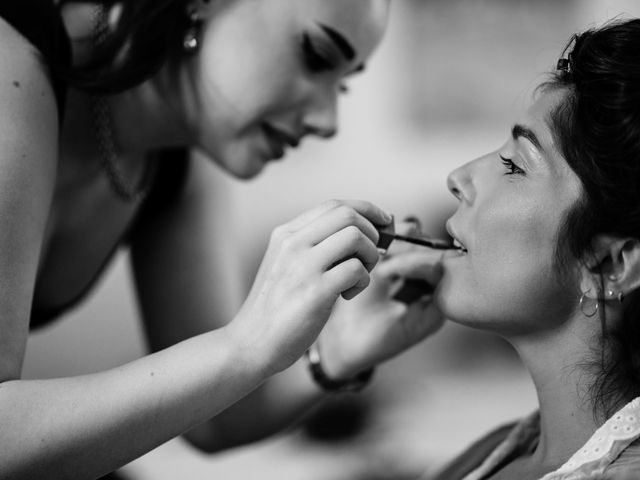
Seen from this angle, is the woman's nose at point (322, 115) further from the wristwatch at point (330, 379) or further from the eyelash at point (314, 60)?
the wristwatch at point (330, 379)

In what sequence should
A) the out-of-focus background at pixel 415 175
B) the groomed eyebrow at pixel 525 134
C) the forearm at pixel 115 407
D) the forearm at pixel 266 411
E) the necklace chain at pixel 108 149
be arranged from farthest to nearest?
the out-of-focus background at pixel 415 175, the forearm at pixel 266 411, the necklace chain at pixel 108 149, the groomed eyebrow at pixel 525 134, the forearm at pixel 115 407

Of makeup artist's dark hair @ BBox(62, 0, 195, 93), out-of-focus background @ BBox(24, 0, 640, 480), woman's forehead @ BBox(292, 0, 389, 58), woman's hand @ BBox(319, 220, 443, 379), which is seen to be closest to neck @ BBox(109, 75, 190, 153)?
makeup artist's dark hair @ BBox(62, 0, 195, 93)

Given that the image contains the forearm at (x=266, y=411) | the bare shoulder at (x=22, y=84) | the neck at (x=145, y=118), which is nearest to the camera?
the bare shoulder at (x=22, y=84)

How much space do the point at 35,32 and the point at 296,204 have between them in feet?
5.62

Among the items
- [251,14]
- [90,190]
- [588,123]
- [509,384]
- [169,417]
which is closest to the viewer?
[169,417]

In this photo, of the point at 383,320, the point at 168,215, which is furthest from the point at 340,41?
the point at 168,215

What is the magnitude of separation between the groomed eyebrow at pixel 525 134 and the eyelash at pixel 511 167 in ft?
0.10

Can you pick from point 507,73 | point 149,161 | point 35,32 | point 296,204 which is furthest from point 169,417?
point 507,73

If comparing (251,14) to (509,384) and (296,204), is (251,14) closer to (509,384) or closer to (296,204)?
(296,204)

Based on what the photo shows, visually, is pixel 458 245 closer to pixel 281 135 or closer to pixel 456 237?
pixel 456 237

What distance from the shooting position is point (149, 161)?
4.87 ft

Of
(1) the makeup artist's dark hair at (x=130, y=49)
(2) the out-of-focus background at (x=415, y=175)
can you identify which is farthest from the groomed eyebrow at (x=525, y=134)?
(2) the out-of-focus background at (x=415, y=175)

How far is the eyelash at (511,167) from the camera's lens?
1082 mm

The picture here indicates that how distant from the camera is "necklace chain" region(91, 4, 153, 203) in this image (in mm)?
1193
